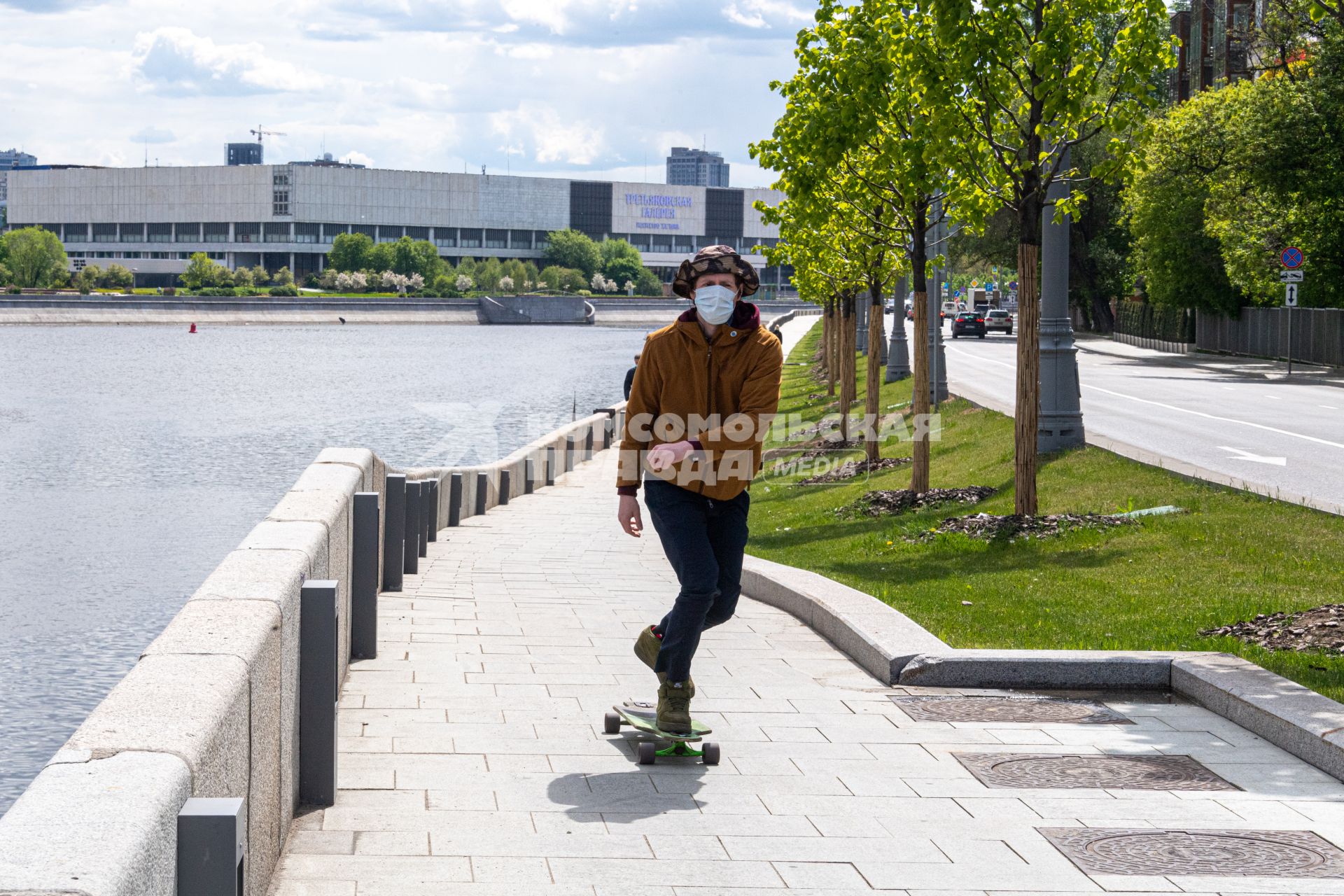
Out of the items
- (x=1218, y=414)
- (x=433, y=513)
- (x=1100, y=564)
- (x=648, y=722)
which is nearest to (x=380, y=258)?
(x=1218, y=414)

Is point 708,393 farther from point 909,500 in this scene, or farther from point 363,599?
point 909,500

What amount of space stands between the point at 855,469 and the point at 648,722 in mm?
15253

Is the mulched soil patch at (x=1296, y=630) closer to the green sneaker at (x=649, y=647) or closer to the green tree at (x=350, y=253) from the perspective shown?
the green sneaker at (x=649, y=647)

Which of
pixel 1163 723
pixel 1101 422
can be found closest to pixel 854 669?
pixel 1163 723

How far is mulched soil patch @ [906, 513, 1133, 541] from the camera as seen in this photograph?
12203 mm

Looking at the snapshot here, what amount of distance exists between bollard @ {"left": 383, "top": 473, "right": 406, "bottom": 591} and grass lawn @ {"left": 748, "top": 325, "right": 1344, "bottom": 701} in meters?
3.11

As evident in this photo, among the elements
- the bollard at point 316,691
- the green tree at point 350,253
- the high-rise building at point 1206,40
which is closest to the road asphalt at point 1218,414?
the bollard at point 316,691

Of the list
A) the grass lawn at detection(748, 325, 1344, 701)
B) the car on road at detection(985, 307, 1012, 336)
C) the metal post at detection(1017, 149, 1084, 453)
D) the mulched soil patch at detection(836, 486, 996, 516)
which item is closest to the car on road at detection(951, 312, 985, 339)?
the car on road at detection(985, 307, 1012, 336)

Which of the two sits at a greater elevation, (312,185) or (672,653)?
(312,185)

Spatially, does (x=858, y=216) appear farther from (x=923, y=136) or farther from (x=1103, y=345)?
(x=1103, y=345)

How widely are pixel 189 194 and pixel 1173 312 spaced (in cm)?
13393

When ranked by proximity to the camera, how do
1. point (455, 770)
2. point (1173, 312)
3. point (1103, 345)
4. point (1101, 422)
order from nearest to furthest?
point (455, 770), point (1101, 422), point (1173, 312), point (1103, 345)

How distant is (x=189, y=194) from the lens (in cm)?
16975

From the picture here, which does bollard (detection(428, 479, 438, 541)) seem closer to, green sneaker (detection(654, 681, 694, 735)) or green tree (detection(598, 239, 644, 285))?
green sneaker (detection(654, 681, 694, 735))
